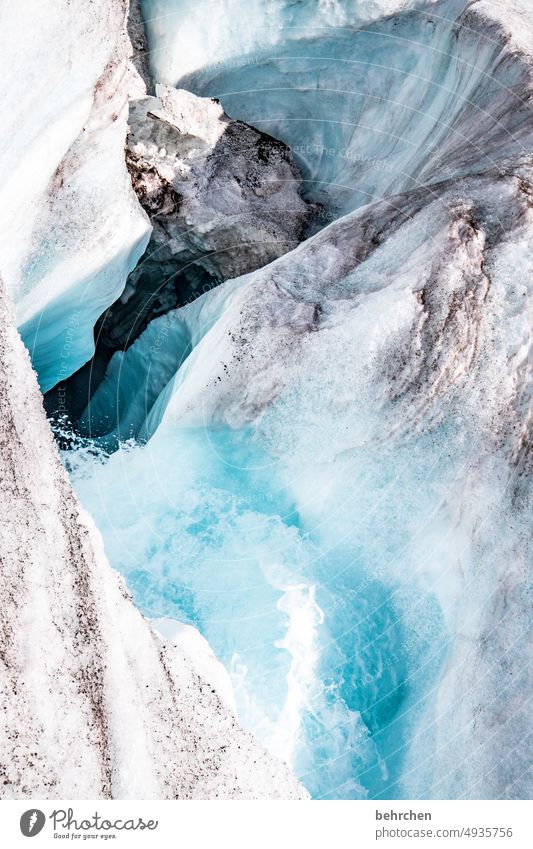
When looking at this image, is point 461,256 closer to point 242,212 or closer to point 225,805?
point 242,212

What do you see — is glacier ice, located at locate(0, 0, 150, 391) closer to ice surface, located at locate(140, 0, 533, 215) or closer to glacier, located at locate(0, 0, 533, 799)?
glacier, located at locate(0, 0, 533, 799)

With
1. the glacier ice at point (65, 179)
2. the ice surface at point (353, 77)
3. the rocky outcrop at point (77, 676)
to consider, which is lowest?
the rocky outcrop at point (77, 676)

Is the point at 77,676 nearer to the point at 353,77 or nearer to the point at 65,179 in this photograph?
the point at 65,179

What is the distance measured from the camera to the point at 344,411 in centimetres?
539

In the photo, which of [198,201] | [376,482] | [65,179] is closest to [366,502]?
[376,482]

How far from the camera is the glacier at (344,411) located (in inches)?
192

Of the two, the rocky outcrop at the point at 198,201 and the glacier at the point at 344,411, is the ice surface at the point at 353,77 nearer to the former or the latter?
the glacier at the point at 344,411

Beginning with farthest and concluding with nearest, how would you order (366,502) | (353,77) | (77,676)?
(353,77) < (366,502) < (77,676)

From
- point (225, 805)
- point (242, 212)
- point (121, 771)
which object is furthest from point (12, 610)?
point (242, 212)

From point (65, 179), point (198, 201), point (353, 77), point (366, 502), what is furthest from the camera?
point (353, 77)

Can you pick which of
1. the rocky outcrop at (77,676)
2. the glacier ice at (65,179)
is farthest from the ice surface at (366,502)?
the glacier ice at (65,179)

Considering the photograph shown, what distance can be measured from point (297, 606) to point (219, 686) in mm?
970

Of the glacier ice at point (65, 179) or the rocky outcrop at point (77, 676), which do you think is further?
the glacier ice at point (65, 179)

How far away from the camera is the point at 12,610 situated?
3441 millimetres
